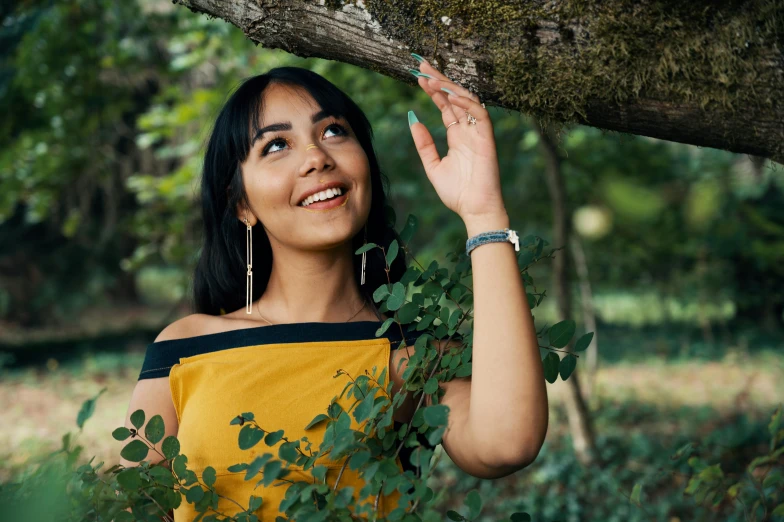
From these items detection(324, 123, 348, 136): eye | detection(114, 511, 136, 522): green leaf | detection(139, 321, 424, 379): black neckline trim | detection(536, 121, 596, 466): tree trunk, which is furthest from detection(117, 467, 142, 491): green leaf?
detection(536, 121, 596, 466): tree trunk

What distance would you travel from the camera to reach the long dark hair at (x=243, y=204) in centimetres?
189

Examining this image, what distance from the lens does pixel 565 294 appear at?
15.2 feet

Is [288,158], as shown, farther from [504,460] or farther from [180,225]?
[180,225]

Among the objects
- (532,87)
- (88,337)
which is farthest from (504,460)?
(88,337)

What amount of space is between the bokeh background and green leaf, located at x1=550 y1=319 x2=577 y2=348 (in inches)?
32.1

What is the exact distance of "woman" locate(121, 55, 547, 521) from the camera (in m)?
1.38

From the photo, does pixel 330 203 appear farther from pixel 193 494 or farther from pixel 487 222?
pixel 193 494

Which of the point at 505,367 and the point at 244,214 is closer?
the point at 505,367

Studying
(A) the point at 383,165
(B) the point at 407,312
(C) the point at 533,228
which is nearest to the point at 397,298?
(B) the point at 407,312

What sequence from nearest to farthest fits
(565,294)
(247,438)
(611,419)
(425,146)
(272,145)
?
(247,438), (425,146), (272,145), (565,294), (611,419)

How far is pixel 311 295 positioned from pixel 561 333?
2.39ft

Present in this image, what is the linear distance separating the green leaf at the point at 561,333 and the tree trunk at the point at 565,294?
3.05m

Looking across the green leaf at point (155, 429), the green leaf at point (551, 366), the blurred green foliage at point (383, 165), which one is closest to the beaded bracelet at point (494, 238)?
the green leaf at point (551, 366)

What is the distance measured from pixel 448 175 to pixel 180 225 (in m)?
4.82
